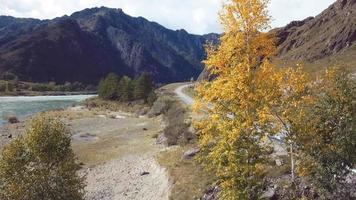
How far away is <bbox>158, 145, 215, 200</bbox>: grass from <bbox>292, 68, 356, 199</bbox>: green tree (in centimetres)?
1151

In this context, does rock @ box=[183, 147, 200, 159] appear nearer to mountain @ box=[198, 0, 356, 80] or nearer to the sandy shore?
the sandy shore

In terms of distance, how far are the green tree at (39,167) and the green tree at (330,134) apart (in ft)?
44.8

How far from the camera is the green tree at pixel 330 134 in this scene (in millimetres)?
19719

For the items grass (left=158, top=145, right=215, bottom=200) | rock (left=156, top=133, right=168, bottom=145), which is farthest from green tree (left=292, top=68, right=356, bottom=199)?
rock (left=156, top=133, right=168, bottom=145)

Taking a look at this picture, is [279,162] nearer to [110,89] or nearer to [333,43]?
[110,89]

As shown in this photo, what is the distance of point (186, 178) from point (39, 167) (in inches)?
475

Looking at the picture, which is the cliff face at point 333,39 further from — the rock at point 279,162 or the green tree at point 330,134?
the green tree at point 330,134

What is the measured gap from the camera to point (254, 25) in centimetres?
2214

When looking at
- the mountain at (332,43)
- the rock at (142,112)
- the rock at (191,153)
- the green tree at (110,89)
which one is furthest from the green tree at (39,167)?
the mountain at (332,43)

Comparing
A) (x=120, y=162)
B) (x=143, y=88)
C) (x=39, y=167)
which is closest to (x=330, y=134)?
(x=39, y=167)

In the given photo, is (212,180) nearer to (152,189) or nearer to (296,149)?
(152,189)

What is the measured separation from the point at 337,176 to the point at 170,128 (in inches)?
1498

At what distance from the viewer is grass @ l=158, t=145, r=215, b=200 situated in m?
32.2

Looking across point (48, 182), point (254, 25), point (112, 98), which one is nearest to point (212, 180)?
point (48, 182)
